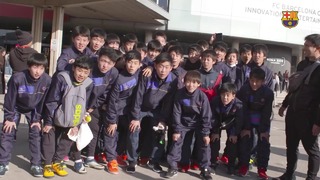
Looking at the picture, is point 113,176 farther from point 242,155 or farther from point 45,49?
point 45,49

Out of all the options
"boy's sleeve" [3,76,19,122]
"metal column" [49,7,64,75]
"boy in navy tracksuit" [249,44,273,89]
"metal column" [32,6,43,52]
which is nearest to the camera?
"boy's sleeve" [3,76,19,122]

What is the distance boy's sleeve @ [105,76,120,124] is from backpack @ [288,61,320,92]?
213cm

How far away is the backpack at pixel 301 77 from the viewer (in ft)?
13.9

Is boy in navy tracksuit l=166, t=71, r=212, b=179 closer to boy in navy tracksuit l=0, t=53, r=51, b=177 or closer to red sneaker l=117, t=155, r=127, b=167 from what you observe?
red sneaker l=117, t=155, r=127, b=167

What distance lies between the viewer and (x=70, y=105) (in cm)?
439

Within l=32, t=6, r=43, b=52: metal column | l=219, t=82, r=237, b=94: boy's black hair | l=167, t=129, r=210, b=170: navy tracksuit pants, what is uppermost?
l=32, t=6, r=43, b=52: metal column

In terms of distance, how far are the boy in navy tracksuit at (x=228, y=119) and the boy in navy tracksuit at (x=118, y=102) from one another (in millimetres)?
1103

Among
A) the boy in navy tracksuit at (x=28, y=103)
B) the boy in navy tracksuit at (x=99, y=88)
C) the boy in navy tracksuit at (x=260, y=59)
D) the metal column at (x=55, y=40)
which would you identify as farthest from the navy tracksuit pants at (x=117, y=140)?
the metal column at (x=55, y=40)

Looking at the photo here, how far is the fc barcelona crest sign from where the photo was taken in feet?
83.5

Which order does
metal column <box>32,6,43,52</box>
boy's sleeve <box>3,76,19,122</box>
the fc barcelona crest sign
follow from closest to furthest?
boy's sleeve <box>3,76,19,122</box>, metal column <box>32,6,43,52</box>, the fc barcelona crest sign

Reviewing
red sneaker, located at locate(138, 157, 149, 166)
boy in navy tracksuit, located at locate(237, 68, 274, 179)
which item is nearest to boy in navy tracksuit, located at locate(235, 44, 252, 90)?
boy in navy tracksuit, located at locate(237, 68, 274, 179)

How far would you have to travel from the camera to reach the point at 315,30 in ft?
89.0

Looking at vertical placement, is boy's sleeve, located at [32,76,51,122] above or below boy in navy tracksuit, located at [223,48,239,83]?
below

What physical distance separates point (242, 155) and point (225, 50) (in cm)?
170
